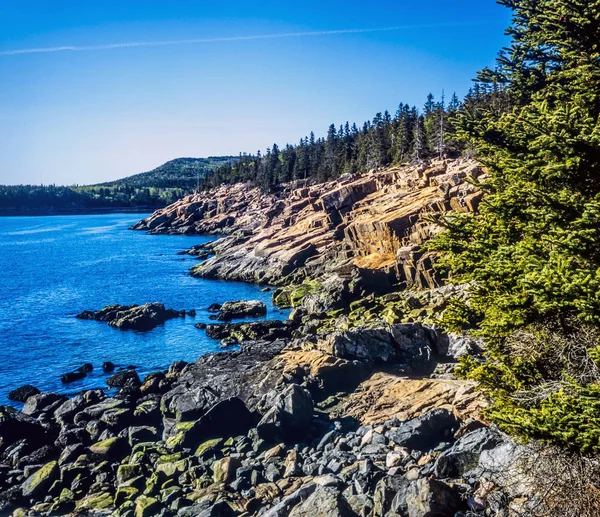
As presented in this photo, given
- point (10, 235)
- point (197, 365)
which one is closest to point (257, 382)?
point (197, 365)

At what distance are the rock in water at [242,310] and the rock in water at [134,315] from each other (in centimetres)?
565

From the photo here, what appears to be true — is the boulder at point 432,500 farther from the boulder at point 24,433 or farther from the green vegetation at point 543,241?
the boulder at point 24,433

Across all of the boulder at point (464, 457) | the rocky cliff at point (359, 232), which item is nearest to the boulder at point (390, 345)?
the rocky cliff at point (359, 232)

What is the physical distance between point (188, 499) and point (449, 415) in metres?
12.0

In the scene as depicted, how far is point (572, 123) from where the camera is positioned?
34.5 ft

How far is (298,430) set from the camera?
24.8 m

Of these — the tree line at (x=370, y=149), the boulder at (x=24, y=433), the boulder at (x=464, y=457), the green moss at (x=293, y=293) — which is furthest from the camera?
the tree line at (x=370, y=149)

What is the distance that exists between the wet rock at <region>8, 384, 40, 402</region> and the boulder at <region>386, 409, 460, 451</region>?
91.5ft

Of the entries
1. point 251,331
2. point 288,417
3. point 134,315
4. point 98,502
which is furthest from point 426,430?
point 134,315

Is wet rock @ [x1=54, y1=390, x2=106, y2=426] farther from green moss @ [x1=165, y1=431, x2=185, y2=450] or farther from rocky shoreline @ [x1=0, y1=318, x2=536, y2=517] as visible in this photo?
green moss @ [x1=165, y1=431, x2=185, y2=450]

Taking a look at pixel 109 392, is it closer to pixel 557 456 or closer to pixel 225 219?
pixel 557 456

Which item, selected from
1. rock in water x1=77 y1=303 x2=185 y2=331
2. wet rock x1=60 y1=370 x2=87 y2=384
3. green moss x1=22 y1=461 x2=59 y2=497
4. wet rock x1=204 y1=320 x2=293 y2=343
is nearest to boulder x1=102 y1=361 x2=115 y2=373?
wet rock x1=60 y1=370 x2=87 y2=384

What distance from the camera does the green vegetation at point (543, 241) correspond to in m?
9.96

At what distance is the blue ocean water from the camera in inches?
1688
